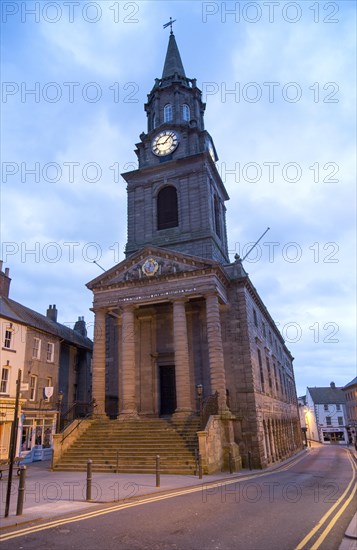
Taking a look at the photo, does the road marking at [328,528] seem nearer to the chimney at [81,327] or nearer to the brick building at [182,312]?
the brick building at [182,312]

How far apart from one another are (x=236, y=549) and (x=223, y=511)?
314 centimetres

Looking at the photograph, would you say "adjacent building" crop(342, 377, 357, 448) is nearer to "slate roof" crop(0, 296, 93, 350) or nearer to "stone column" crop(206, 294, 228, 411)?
"slate roof" crop(0, 296, 93, 350)

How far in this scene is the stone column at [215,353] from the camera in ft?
72.7

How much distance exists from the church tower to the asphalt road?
20206mm

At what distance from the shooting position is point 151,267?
2598cm

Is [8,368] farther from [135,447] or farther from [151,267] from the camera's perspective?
[135,447]

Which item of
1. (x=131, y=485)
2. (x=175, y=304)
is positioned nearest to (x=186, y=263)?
(x=175, y=304)

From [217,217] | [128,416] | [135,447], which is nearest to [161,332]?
[128,416]

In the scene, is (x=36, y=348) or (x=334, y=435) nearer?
(x=36, y=348)

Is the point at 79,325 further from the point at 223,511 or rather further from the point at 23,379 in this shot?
the point at 223,511

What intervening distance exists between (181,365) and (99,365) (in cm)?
582

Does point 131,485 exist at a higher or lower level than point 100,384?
lower

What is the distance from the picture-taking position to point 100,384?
25.0 m

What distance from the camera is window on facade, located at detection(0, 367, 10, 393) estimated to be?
Answer: 26.9 m
